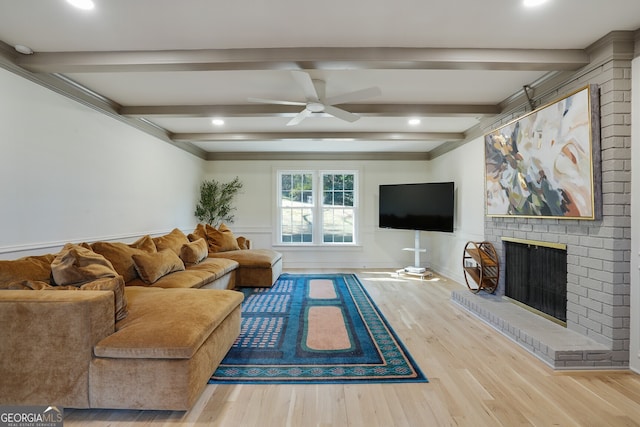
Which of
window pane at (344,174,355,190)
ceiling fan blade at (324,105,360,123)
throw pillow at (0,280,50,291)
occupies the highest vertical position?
ceiling fan blade at (324,105,360,123)

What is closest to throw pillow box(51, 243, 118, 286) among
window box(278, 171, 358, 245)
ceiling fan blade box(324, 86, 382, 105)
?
ceiling fan blade box(324, 86, 382, 105)

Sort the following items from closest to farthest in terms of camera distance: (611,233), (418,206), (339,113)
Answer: (611,233), (339,113), (418,206)

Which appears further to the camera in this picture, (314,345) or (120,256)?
(120,256)

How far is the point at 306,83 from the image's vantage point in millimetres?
2896

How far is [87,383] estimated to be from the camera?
1848 mm

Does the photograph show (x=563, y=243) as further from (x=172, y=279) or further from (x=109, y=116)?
(x=109, y=116)

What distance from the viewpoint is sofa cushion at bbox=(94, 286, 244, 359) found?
5.99ft

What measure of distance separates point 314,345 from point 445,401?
1.20 meters

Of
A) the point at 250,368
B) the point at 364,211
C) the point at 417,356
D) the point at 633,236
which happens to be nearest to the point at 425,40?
the point at 633,236

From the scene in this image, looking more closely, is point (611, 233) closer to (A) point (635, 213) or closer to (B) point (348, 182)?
(A) point (635, 213)

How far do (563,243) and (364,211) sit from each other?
4.18 m

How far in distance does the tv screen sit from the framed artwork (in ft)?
5.01

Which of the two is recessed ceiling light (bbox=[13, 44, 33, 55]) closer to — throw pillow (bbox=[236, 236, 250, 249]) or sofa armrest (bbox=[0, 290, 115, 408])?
sofa armrest (bbox=[0, 290, 115, 408])

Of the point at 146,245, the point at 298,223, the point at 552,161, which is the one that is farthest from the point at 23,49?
the point at 298,223
